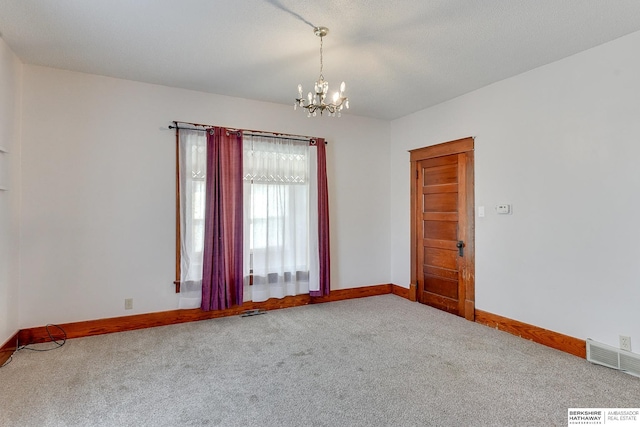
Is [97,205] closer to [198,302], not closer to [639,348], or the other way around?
[198,302]

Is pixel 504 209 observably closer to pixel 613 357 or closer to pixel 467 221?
pixel 467 221

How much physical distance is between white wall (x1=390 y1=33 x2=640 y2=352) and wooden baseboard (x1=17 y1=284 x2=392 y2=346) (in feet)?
7.30

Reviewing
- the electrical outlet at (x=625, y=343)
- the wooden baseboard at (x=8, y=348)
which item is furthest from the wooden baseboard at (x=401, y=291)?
the wooden baseboard at (x=8, y=348)

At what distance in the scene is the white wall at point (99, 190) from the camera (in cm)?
335

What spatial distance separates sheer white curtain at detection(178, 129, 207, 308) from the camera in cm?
389

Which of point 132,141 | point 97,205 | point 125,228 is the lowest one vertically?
point 125,228

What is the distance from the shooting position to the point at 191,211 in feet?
12.9

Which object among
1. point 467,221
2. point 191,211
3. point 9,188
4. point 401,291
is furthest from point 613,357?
point 9,188

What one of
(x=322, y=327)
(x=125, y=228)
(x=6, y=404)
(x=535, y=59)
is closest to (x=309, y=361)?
(x=322, y=327)

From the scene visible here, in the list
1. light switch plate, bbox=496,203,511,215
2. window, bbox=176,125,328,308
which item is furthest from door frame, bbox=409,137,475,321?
window, bbox=176,125,328,308

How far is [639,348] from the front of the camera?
8.70ft

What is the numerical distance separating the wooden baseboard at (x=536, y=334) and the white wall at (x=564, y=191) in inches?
2.4

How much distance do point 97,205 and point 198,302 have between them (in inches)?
61.2

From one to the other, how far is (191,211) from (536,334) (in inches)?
156
